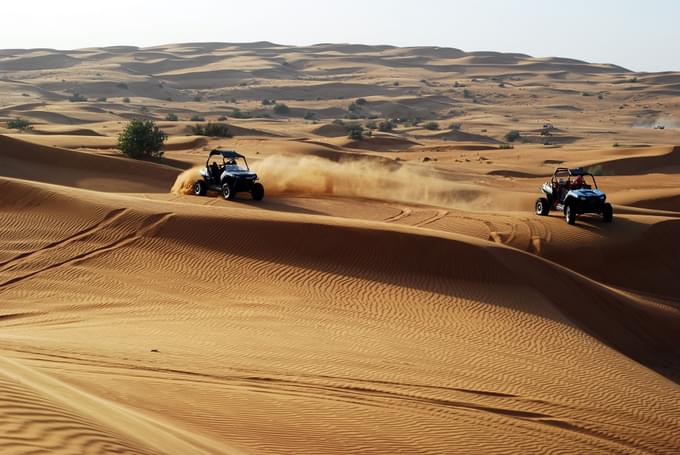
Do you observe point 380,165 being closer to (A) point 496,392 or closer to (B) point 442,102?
(A) point 496,392

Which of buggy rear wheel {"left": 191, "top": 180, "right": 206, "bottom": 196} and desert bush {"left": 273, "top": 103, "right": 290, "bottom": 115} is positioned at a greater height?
buggy rear wheel {"left": 191, "top": 180, "right": 206, "bottom": 196}

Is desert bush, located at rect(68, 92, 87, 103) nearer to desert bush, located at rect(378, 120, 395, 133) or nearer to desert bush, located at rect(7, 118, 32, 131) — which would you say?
desert bush, located at rect(378, 120, 395, 133)

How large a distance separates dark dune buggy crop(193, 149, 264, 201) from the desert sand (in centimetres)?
44

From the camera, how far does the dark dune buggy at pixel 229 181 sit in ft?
79.8

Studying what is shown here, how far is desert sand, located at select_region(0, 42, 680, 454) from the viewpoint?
336 inches

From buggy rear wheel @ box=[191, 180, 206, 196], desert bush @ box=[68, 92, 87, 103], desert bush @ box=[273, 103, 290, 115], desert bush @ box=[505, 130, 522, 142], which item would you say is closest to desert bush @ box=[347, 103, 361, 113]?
desert bush @ box=[273, 103, 290, 115]

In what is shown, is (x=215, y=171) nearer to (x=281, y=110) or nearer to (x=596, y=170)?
(x=596, y=170)

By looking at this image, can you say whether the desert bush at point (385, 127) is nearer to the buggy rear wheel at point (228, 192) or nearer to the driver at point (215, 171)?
the driver at point (215, 171)

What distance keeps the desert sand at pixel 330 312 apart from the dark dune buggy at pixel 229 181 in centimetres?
44

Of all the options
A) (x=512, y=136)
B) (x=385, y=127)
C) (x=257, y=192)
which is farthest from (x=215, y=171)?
(x=385, y=127)

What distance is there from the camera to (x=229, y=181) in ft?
80.0

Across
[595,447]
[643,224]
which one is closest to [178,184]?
[643,224]

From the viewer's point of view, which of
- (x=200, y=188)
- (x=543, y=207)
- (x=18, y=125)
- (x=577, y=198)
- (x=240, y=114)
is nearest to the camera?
(x=577, y=198)

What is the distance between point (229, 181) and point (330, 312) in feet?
35.4
